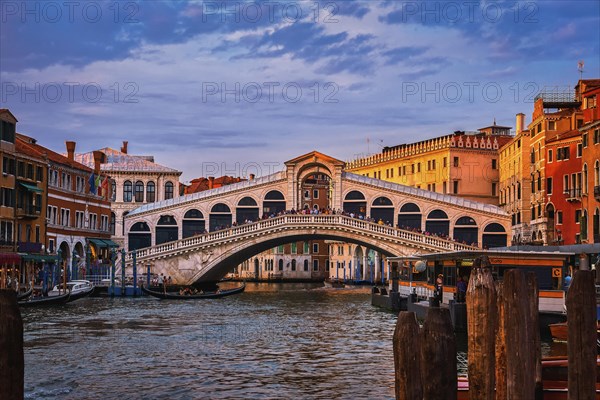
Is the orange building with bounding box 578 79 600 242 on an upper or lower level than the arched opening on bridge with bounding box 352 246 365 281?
upper

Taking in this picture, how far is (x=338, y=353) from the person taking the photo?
57.7ft

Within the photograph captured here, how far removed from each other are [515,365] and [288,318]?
1877 centimetres

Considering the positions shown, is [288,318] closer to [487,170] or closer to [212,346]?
[212,346]

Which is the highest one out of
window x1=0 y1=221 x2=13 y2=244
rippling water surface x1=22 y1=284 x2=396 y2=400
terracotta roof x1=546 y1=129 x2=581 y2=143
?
terracotta roof x1=546 y1=129 x2=581 y2=143

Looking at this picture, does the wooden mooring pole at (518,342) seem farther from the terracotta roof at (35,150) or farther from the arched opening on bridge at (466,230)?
the arched opening on bridge at (466,230)

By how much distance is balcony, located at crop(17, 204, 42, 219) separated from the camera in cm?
3253

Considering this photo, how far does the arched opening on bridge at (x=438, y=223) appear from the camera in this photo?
146 feet

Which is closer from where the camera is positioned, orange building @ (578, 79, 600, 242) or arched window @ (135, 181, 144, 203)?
orange building @ (578, 79, 600, 242)

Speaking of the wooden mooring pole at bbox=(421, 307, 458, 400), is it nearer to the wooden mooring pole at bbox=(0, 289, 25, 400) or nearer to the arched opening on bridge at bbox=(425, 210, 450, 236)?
the wooden mooring pole at bbox=(0, 289, 25, 400)

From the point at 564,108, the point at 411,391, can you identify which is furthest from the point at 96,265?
the point at 411,391

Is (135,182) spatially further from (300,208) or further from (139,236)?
(300,208)

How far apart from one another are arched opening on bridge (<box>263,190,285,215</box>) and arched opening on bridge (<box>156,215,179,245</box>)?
4.18 meters

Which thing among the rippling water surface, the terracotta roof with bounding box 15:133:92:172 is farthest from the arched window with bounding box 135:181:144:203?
the rippling water surface

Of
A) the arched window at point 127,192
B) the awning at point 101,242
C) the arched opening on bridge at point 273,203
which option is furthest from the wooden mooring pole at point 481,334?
the arched window at point 127,192
